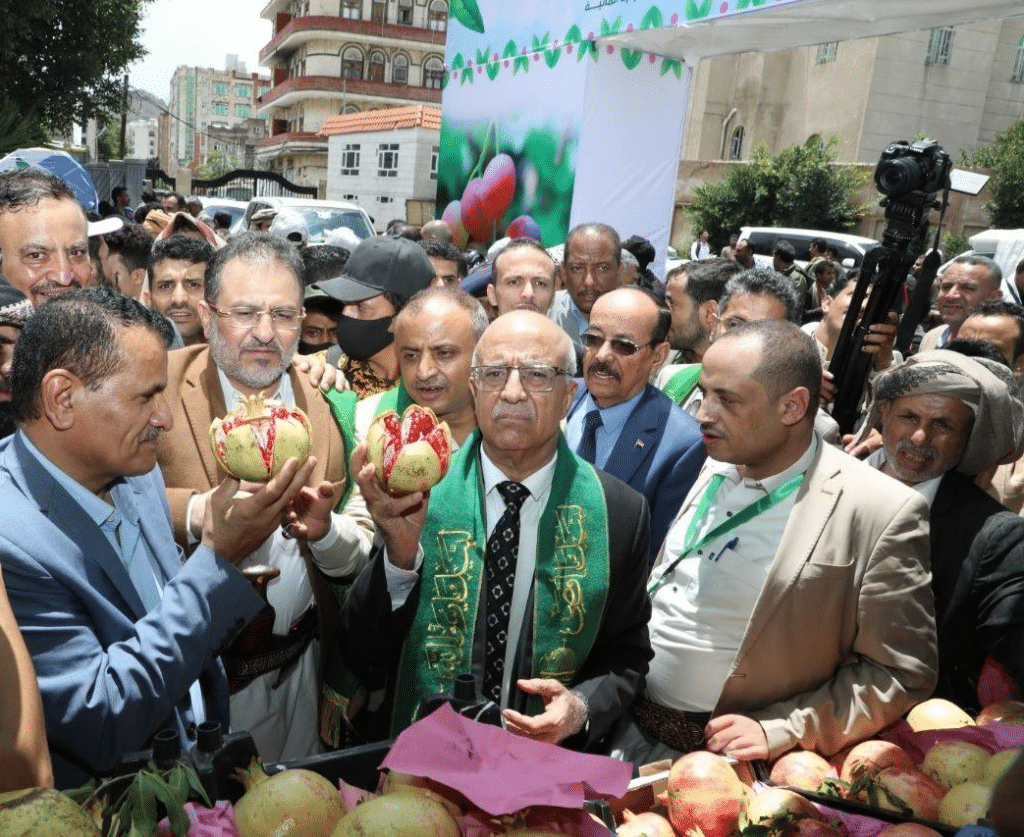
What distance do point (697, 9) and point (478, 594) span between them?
5.83 metres

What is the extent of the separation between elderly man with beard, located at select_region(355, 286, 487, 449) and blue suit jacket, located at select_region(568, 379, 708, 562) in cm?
61

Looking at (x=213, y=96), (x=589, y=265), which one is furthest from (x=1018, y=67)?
(x=213, y=96)

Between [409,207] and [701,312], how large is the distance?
27418mm

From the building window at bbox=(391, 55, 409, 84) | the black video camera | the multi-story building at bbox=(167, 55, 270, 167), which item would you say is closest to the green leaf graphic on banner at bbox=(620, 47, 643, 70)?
the black video camera

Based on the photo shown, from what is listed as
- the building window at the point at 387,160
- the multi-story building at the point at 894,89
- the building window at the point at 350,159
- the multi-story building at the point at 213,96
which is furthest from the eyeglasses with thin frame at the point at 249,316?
the multi-story building at the point at 213,96

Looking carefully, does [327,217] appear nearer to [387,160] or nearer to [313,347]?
[313,347]

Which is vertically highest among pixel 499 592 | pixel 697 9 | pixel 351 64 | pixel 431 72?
pixel 431 72

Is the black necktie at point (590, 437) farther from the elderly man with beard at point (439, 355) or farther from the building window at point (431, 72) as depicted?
the building window at point (431, 72)

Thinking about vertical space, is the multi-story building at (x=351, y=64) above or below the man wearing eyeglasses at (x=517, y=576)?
above

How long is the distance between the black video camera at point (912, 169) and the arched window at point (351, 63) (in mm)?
56181

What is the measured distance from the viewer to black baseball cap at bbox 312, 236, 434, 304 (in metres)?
3.59

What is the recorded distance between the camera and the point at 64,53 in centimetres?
2092

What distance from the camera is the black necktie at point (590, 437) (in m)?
3.28

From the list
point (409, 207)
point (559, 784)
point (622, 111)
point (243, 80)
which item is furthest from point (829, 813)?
point (243, 80)
